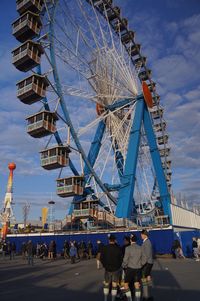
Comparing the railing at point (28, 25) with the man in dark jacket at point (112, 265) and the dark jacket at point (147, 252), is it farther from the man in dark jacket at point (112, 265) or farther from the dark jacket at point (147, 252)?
the man in dark jacket at point (112, 265)

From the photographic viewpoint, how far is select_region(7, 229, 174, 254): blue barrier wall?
23.2 m

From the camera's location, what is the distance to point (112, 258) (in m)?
6.66

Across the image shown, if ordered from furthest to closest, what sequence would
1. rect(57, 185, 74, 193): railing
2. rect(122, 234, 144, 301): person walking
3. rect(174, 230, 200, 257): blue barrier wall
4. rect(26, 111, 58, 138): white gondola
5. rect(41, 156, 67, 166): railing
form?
rect(57, 185, 74, 193): railing → rect(41, 156, 67, 166): railing → rect(26, 111, 58, 138): white gondola → rect(174, 230, 200, 257): blue barrier wall → rect(122, 234, 144, 301): person walking

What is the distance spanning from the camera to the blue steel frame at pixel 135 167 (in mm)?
28097

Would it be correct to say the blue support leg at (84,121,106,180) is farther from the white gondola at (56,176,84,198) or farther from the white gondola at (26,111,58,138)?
the white gondola at (26,111,58,138)

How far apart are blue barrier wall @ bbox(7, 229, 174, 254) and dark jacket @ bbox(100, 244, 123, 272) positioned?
16798mm

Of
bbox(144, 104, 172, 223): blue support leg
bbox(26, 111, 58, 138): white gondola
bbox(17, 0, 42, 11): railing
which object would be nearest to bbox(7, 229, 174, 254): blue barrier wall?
bbox(26, 111, 58, 138): white gondola

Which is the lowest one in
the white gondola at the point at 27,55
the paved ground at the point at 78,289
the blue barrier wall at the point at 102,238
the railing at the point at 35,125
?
the paved ground at the point at 78,289

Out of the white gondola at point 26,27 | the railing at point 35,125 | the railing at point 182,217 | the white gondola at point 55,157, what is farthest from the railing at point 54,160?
the railing at point 182,217

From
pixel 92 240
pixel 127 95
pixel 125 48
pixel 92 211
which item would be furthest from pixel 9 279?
pixel 125 48

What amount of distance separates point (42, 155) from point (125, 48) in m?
16.5

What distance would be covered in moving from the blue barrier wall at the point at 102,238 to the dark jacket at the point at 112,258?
16.8m

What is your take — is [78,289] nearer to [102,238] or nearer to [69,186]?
[102,238]

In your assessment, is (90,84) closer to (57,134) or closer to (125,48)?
(57,134)
